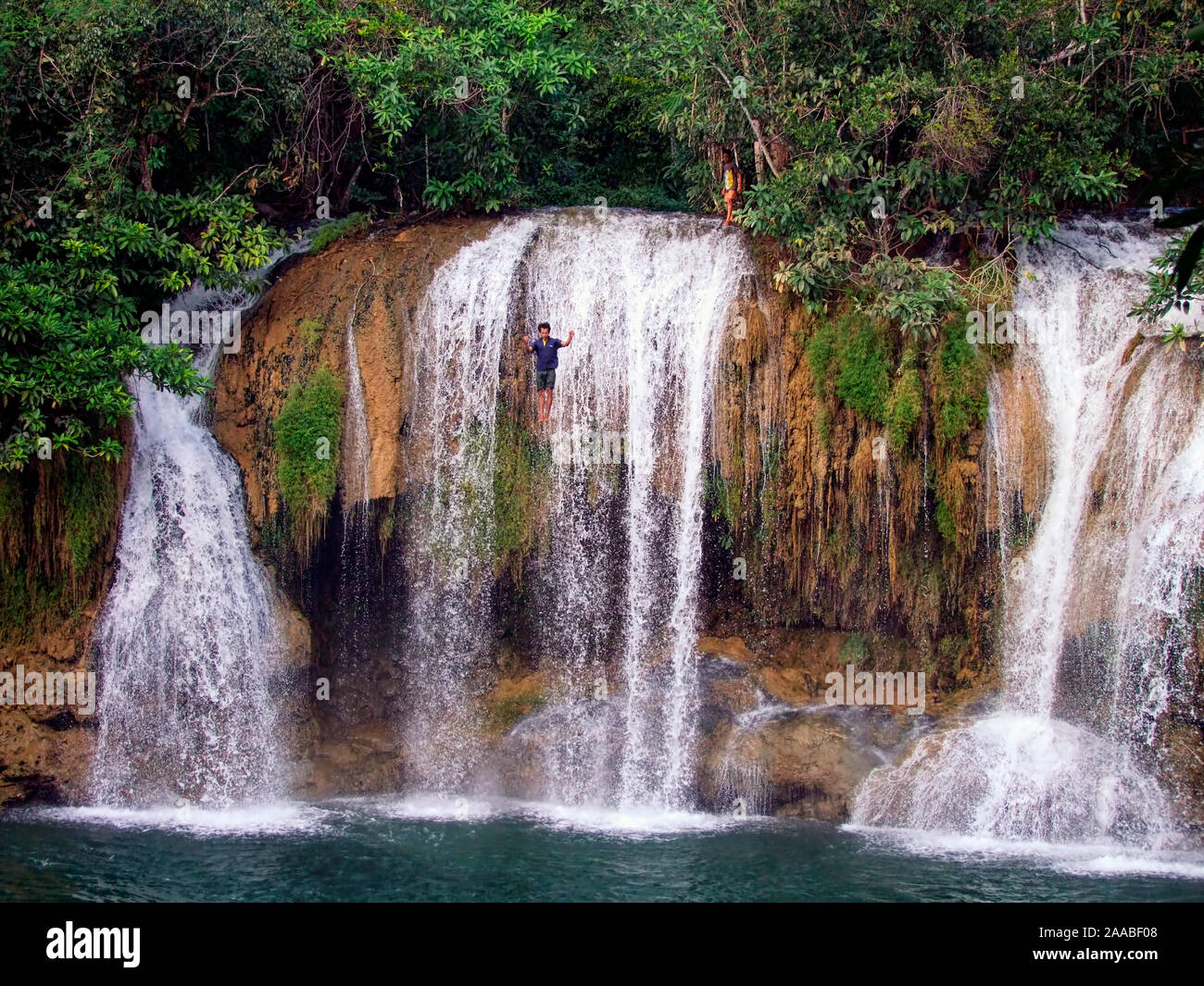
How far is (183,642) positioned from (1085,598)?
1024 cm

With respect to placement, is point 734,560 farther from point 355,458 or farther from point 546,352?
point 355,458

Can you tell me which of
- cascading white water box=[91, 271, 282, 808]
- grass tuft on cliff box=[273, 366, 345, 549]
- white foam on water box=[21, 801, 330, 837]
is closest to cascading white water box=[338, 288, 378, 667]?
grass tuft on cliff box=[273, 366, 345, 549]

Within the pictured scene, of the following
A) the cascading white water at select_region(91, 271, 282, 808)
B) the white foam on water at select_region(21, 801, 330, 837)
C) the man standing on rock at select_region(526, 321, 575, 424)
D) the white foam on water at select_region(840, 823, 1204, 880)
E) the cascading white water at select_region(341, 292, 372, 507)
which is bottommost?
the white foam on water at select_region(840, 823, 1204, 880)

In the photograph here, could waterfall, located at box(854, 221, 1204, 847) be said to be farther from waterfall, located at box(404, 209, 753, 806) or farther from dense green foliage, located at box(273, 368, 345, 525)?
dense green foliage, located at box(273, 368, 345, 525)

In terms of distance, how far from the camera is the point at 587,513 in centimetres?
1733

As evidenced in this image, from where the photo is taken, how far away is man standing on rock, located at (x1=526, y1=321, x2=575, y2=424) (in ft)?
56.0

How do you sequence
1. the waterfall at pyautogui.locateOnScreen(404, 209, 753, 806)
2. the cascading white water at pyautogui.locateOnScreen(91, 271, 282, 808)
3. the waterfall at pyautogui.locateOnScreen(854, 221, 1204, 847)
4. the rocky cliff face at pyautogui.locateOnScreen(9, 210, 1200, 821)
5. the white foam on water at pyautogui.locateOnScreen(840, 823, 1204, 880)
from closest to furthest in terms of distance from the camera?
the white foam on water at pyautogui.locateOnScreen(840, 823, 1204, 880), the waterfall at pyautogui.locateOnScreen(854, 221, 1204, 847), the rocky cliff face at pyautogui.locateOnScreen(9, 210, 1200, 821), the cascading white water at pyautogui.locateOnScreen(91, 271, 282, 808), the waterfall at pyautogui.locateOnScreen(404, 209, 753, 806)

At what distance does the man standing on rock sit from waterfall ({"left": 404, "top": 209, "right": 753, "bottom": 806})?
163mm

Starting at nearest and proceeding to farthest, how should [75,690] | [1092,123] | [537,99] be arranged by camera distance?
1. [75,690]
2. [1092,123]
3. [537,99]

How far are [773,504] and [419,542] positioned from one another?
4209 millimetres

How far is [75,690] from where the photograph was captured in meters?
16.7

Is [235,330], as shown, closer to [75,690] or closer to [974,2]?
[75,690]

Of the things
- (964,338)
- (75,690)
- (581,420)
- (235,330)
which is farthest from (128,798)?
(964,338)

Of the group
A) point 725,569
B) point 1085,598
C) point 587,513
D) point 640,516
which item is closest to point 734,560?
point 725,569
